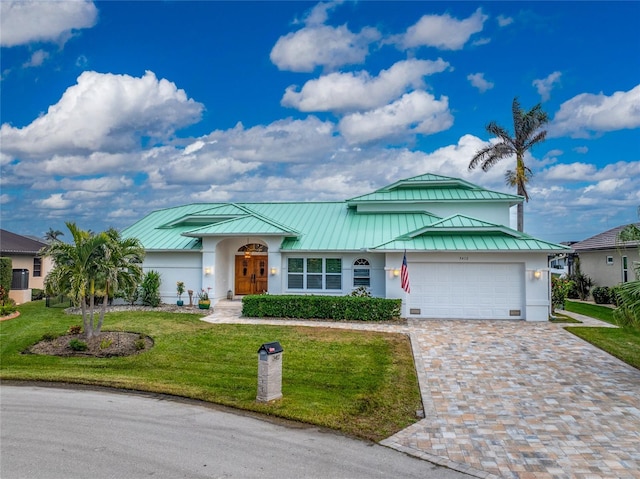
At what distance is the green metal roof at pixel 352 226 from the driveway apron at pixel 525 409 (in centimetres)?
523

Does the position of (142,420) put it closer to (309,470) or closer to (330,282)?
(309,470)

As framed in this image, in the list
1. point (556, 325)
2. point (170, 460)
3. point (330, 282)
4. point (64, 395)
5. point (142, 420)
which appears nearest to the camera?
point (170, 460)

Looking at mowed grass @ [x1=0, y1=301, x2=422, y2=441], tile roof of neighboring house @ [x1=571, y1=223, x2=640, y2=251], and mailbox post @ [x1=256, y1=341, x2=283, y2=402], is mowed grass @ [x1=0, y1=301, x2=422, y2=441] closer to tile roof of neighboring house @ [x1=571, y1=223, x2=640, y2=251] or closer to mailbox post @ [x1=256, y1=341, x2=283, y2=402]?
mailbox post @ [x1=256, y1=341, x2=283, y2=402]

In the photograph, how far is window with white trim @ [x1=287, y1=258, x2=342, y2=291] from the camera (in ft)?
66.8

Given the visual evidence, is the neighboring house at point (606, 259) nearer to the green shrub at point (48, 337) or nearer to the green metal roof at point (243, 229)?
the green metal roof at point (243, 229)

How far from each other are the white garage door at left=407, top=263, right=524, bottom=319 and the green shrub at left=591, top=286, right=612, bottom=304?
1071 centimetres

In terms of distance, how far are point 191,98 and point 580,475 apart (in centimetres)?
2374

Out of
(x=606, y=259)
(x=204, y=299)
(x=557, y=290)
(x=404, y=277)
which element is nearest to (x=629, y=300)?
(x=404, y=277)

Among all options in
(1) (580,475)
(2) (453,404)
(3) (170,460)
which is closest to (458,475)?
(1) (580,475)

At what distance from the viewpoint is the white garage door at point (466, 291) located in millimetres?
17641

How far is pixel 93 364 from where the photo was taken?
11.3m

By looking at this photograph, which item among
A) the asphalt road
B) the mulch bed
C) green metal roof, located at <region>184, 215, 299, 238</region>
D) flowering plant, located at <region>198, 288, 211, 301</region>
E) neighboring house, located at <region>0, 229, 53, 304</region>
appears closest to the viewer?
the asphalt road

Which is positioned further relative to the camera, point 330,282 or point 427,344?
point 330,282

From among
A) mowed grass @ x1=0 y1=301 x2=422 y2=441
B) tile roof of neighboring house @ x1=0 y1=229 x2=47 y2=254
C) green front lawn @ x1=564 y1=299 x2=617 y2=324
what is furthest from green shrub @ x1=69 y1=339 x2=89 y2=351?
green front lawn @ x1=564 y1=299 x2=617 y2=324
